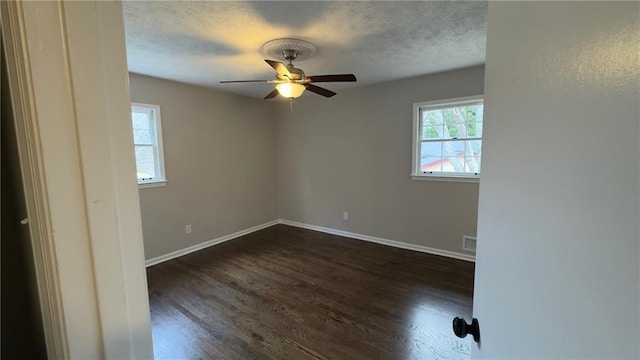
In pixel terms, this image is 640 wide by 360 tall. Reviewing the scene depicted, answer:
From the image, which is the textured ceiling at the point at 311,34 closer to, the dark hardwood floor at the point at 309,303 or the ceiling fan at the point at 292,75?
the ceiling fan at the point at 292,75

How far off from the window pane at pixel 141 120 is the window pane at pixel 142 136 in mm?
49

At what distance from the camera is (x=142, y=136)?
3430 millimetres

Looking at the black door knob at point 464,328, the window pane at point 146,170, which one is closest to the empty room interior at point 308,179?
the window pane at point 146,170

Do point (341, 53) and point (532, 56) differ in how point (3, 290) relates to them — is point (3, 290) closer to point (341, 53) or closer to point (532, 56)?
point (532, 56)

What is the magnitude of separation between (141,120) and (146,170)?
62 centimetres

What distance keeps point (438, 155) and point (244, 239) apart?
3144 millimetres

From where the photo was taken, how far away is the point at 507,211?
26.2 inches

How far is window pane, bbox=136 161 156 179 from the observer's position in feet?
11.3

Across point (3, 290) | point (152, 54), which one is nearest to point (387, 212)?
point (152, 54)

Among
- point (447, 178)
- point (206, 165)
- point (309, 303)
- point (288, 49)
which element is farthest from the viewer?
point (206, 165)

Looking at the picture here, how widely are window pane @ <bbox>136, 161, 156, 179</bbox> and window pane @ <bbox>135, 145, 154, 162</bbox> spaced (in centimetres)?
5

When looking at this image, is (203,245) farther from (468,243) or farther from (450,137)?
(450,137)

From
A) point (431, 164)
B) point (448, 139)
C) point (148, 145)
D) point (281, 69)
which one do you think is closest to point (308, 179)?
point (431, 164)

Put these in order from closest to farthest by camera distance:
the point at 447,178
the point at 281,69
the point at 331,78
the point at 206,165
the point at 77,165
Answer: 1. the point at 77,165
2. the point at 281,69
3. the point at 331,78
4. the point at 447,178
5. the point at 206,165
